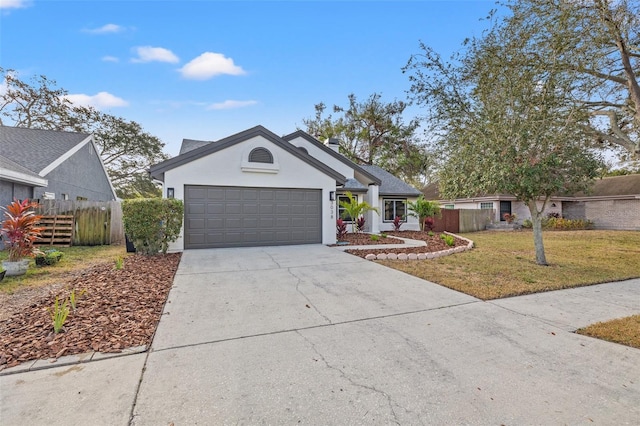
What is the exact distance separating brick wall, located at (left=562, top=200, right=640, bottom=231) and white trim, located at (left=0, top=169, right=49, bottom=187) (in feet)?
109

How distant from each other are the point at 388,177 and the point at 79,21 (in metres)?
16.4

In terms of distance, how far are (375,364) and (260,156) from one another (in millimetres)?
9103

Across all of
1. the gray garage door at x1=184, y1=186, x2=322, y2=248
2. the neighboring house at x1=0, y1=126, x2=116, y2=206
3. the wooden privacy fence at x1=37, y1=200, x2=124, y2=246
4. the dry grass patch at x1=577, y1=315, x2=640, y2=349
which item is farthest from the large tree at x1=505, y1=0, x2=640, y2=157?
the neighboring house at x1=0, y1=126, x2=116, y2=206

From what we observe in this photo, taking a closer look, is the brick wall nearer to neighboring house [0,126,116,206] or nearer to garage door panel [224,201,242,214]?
garage door panel [224,201,242,214]

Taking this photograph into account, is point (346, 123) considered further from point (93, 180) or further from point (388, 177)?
point (93, 180)

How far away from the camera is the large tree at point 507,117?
713 centimetres

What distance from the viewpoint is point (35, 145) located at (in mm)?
13609

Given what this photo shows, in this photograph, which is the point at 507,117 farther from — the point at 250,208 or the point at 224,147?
the point at 224,147

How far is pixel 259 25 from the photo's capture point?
10508mm

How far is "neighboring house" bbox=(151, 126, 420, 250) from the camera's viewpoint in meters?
10.0

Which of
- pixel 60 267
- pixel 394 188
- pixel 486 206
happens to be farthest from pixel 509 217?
pixel 60 267

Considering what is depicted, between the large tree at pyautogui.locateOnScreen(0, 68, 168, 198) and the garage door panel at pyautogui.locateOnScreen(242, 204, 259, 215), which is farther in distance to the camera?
the large tree at pyautogui.locateOnScreen(0, 68, 168, 198)

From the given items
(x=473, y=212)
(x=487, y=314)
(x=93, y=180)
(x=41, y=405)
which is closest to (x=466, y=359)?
(x=487, y=314)

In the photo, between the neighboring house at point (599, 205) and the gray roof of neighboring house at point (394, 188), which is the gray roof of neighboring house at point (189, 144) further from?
the neighboring house at point (599, 205)
